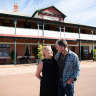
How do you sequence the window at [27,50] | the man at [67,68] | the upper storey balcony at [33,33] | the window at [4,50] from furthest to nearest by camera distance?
the window at [27,50]
the window at [4,50]
the upper storey balcony at [33,33]
the man at [67,68]

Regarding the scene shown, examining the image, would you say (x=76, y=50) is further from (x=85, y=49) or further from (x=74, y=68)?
(x=74, y=68)

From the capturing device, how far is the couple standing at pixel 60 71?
2.99m

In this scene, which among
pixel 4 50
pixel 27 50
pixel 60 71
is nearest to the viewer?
pixel 60 71

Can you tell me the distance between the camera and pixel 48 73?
3.03m

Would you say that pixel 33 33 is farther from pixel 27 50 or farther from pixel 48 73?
pixel 48 73

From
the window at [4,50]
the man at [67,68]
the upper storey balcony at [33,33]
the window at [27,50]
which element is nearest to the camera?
the man at [67,68]

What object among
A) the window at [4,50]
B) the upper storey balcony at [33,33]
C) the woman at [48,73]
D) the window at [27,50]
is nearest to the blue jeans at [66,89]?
the woman at [48,73]

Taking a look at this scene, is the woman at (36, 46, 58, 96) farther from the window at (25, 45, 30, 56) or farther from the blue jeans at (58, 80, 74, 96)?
the window at (25, 45, 30, 56)

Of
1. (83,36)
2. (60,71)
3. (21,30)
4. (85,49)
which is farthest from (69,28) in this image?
(60,71)

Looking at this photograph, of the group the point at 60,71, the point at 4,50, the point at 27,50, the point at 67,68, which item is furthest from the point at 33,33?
the point at 67,68

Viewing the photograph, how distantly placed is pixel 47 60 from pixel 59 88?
633 mm

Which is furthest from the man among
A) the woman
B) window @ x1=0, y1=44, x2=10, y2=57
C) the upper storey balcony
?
window @ x1=0, y1=44, x2=10, y2=57

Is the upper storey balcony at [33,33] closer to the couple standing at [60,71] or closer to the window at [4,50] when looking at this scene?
the window at [4,50]

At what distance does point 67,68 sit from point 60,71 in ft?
0.60
